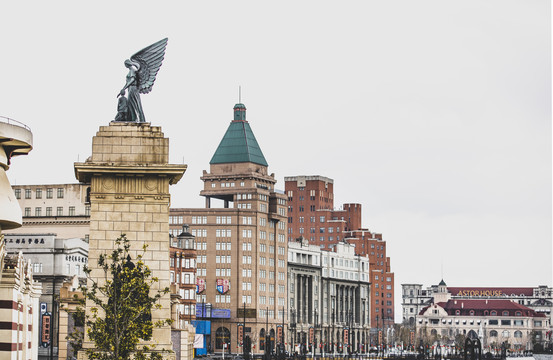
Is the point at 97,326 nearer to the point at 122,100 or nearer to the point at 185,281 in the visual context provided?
the point at 122,100

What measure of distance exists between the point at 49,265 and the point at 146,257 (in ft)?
265

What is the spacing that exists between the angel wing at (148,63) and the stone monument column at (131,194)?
363cm

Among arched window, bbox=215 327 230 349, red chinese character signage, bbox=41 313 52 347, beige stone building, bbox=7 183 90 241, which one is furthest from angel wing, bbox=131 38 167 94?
arched window, bbox=215 327 230 349

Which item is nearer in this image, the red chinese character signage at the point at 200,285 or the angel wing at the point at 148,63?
the angel wing at the point at 148,63

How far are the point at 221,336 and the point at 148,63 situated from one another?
479ft

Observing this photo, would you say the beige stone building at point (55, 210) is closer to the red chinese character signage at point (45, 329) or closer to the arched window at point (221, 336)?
the red chinese character signage at point (45, 329)

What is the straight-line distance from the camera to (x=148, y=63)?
56.9m

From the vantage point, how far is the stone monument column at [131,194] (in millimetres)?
52938

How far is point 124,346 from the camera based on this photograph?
46938 millimetres

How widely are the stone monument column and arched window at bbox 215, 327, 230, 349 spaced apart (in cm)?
14689

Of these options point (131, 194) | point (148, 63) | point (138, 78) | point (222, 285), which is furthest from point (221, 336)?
point (131, 194)

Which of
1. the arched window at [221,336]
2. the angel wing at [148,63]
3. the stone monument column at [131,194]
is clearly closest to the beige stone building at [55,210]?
the arched window at [221,336]

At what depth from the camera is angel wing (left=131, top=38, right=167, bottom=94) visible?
56.6m

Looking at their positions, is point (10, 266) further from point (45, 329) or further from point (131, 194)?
point (45, 329)
